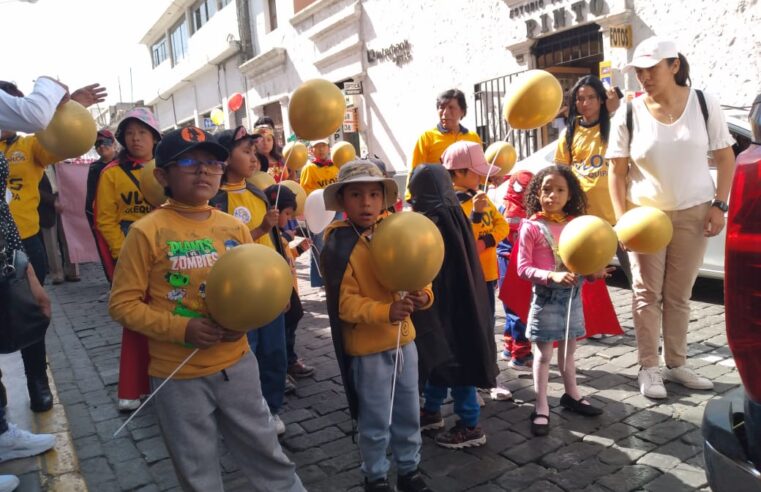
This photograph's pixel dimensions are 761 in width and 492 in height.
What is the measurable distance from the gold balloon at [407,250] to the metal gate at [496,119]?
8.86 meters

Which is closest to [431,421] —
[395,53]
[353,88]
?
[395,53]

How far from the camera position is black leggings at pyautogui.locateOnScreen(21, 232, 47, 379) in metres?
3.85

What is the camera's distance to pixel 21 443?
3.35 m

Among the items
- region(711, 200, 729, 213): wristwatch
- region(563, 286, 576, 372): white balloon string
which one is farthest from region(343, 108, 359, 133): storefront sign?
region(563, 286, 576, 372): white balloon string

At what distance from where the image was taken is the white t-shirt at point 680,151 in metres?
3.62

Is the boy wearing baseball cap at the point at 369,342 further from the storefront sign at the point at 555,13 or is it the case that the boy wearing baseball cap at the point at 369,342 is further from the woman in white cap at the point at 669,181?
the storefront sign at the point at 555,13

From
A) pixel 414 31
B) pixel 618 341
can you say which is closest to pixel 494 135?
pixel 414 31

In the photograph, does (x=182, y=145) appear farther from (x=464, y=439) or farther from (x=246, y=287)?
(x=464, y=439)

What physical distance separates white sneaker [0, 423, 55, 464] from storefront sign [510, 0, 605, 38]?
8.96 m

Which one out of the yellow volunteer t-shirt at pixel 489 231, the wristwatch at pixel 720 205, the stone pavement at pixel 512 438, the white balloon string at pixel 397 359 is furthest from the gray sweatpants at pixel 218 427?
the wristwatch at pixel 720 205

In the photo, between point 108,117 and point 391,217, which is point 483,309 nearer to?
point 391,217

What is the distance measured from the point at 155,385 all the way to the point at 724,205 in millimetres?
3422

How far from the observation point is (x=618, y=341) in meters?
4.82

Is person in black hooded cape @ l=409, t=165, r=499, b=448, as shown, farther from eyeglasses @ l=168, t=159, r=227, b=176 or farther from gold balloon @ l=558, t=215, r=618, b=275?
eyeglasses @ l=168, t=159, r=227, b=176
